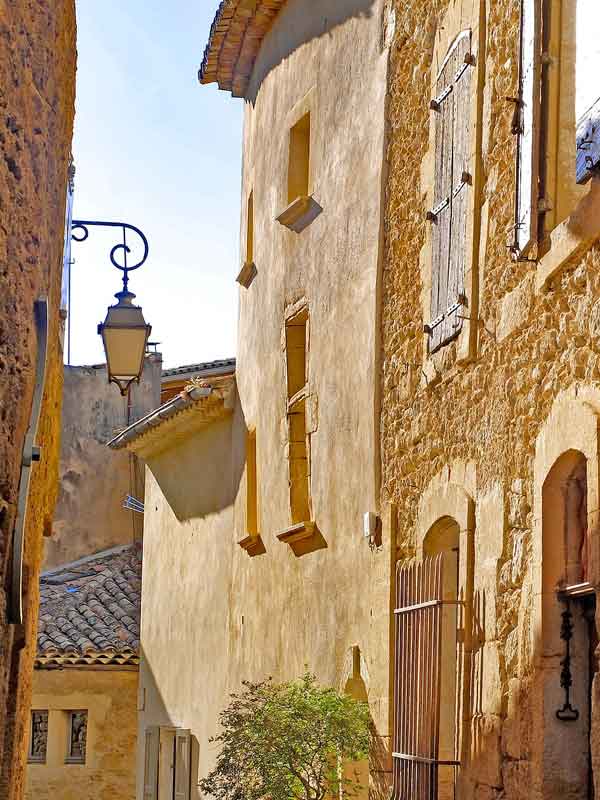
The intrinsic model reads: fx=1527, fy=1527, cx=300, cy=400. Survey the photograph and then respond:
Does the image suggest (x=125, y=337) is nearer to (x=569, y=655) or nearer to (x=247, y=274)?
(x=569, y=655)

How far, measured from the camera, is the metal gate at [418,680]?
29.5 feet

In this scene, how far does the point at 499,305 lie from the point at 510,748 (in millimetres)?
2447

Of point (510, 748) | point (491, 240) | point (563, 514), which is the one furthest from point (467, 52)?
point (510, 748)

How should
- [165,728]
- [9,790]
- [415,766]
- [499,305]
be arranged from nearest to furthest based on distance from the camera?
1. [9,790]
2. [499,305]
3. [415,766]
4. [165,728]

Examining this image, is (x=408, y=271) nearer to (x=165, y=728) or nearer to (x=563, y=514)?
(x=563, y=514)

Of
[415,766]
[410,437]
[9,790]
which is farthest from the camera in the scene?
[410,437]

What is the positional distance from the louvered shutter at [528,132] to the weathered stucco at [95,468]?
59.3 ft

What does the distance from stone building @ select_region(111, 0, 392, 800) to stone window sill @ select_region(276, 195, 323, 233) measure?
1.0 inches

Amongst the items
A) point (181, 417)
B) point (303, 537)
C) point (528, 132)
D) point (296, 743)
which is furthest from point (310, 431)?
point (528, 132)

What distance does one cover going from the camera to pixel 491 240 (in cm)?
880

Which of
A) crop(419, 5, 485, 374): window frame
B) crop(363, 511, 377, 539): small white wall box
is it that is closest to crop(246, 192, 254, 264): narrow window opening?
crop(363, 511, 377, 539): small white wall box

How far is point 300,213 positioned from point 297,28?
2.11 m

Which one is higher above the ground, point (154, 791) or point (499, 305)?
point (499, 305)

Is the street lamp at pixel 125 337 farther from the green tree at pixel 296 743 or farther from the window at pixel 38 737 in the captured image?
the window at pixel 38 737
